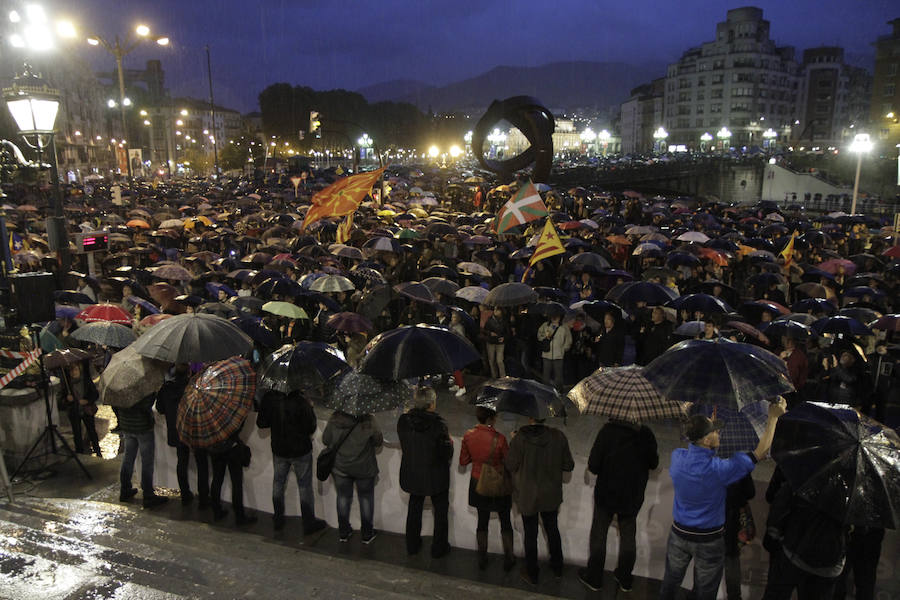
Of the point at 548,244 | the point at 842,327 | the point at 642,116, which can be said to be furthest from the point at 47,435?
the point at 642,116

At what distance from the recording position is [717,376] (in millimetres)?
4730

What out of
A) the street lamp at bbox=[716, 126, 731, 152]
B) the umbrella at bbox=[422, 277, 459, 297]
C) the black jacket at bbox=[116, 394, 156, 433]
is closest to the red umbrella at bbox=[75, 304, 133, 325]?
the black jacket at bbox=[116, 394, 156, 433]

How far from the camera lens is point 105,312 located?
8.02 meters

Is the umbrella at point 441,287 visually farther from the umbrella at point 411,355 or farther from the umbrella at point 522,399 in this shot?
the umbrella at point 522,399

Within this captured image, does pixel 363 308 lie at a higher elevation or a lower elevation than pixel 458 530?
higher

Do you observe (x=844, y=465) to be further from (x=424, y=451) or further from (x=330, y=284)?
(x=330, y=284)

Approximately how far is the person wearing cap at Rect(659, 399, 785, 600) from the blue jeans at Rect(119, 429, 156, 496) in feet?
15.3

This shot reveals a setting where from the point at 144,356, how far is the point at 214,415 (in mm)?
933

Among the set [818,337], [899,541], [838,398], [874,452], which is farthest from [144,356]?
[818,337]

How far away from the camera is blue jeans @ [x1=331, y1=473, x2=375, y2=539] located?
18.8 ft

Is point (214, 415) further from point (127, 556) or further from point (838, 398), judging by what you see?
point (838, 398)

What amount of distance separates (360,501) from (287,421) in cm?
94

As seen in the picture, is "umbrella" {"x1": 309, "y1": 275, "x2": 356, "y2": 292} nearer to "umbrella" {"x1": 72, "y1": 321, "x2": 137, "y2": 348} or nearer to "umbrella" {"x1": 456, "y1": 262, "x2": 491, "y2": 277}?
"umbrella" {"x1": 456, "y1": 262, "x2": 491, "y2": 277}

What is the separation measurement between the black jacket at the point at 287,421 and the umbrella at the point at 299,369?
145mm
